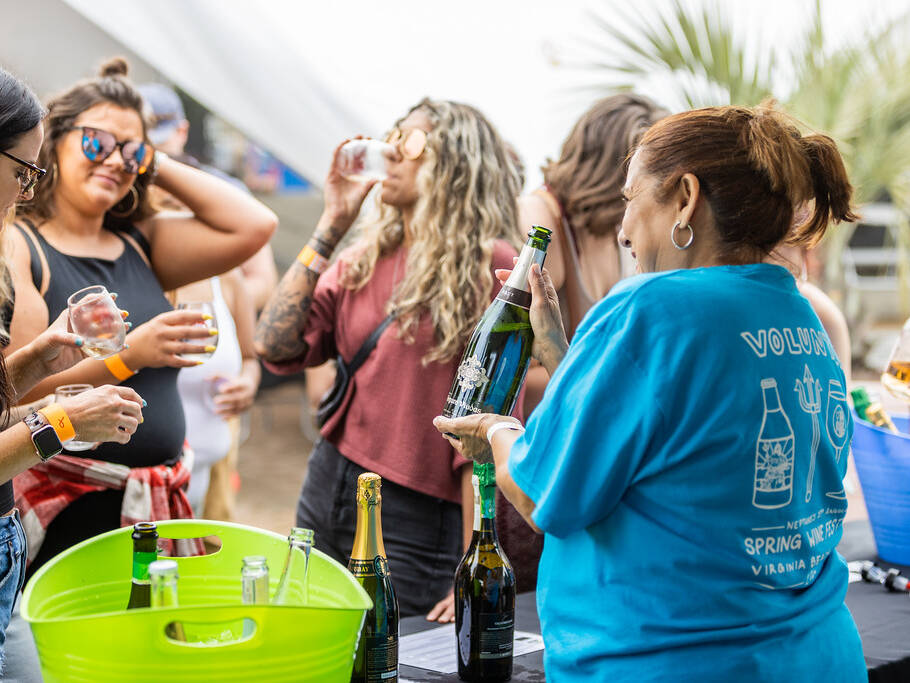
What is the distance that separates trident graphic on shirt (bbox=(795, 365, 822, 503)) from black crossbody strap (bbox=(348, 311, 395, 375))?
1.18 meters

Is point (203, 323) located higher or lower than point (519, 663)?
higher

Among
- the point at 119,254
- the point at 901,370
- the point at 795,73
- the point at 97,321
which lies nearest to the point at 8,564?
the point at 97,321

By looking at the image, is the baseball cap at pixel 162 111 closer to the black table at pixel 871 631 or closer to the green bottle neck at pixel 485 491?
the black table at pixel 871 631

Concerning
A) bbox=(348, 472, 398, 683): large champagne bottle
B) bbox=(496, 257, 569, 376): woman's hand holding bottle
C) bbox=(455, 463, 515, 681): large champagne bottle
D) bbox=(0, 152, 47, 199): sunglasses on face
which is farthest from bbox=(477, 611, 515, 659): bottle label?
bbox=(0, 152, 47, 199): sunglasses on face

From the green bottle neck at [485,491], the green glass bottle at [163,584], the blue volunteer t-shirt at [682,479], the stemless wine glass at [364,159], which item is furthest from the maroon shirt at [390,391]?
the green glass bottle at [163,584]

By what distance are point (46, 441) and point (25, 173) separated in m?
0.42

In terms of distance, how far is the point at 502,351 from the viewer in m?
1.48

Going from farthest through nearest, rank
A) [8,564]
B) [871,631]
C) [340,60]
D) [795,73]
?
1. [795,73]
2. [340,60]
3. [871,631]
4. [8,564]

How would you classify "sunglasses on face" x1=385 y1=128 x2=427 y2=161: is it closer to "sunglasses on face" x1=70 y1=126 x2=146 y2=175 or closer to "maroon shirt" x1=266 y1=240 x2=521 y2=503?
"maroon shirt" x1=266 y1=240 x2=521 y2=503

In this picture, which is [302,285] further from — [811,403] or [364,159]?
[811,403]

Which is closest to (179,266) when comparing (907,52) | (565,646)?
(565,646)

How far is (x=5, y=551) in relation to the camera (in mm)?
1486

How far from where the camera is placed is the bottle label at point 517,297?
147 centimetres

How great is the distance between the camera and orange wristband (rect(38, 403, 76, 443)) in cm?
137
